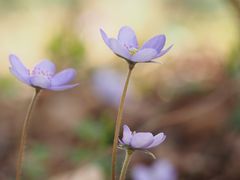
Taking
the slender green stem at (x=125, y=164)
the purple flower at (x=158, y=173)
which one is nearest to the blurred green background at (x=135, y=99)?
the purple flower at (x=158, y=173)

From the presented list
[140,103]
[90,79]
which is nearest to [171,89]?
[140,103]

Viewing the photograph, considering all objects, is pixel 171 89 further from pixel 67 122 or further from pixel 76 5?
pixel 76 5

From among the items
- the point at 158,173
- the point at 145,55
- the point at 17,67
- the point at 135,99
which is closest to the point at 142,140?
the point at 145,55

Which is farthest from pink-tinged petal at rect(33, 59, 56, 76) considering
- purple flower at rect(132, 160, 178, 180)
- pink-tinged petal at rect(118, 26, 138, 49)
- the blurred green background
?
the blurred green background

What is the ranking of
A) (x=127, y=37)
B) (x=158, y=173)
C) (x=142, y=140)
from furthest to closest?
(x=158, y=173), (x=127, y=37), (x=142, y=140)

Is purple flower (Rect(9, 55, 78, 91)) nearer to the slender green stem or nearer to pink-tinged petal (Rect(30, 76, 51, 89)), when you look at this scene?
pink-tinged petal (Rect(30, 76, 51, 89))

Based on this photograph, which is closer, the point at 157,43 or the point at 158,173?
the point at 157,43

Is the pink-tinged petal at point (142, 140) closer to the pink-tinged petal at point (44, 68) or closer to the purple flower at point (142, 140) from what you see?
the purple flower at point (142, 140)

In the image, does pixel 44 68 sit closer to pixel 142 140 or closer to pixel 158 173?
pixel 142 140
